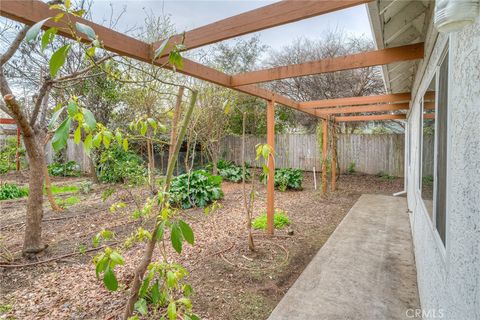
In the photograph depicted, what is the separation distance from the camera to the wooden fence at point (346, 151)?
9.77 m

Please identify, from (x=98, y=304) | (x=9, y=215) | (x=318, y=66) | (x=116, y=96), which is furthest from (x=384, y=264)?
(x=116, y=96)

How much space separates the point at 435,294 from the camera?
161 cm

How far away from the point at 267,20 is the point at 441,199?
5.43 feet

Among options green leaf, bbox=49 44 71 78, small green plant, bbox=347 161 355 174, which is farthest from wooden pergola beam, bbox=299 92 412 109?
small green plant, bbox=347 161 355 174

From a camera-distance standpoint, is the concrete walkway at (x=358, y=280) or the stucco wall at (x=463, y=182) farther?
the concrete walkway at (x=358, y=280)

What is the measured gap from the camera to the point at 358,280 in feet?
8.94

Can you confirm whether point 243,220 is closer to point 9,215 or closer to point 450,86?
point 450,86

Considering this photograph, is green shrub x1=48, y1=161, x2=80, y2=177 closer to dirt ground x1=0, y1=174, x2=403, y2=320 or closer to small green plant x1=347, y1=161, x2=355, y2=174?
dirt ground x1=0, y1=174, x2=403, y2=320

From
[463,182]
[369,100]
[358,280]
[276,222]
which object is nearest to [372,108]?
[369,100]

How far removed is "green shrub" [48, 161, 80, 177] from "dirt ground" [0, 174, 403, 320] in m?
4.33

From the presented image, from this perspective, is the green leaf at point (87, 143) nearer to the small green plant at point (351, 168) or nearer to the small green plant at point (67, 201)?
the small green plant at point (67, 201)

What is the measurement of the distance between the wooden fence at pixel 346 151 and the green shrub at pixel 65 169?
5.99 meters

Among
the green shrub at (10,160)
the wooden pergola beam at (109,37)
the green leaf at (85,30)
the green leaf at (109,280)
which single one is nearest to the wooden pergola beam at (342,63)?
the wooden pergola beam at (109,37)

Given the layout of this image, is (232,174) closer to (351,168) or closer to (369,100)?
(351,168)
